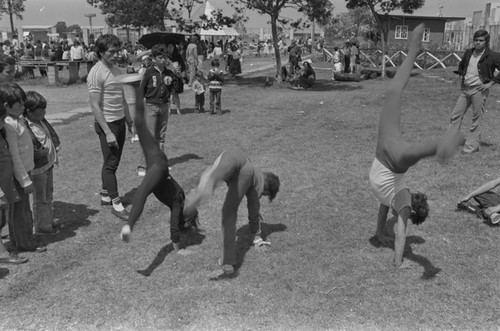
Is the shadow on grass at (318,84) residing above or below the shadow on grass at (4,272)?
above

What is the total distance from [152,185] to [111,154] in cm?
169

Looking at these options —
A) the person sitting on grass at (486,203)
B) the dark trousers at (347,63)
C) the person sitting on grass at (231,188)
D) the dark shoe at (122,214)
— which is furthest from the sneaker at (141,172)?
the dark trousers at (347,63)

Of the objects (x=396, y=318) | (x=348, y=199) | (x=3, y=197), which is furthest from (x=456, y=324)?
(x=3, y=197)

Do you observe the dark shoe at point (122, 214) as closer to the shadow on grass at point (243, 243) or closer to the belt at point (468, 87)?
the shadow on grass at point (243, 243)

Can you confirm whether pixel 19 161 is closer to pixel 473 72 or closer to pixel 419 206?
pixel 419 206

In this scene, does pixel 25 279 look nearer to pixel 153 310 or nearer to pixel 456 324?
pixel 153 310

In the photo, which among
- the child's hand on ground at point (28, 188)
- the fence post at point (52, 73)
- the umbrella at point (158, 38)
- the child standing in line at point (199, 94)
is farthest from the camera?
the fence post at point (52, 73)

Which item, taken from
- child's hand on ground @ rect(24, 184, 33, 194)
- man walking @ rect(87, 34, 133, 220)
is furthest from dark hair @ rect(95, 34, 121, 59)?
child's hand on ground @ rect(24, 184, 33, 194)

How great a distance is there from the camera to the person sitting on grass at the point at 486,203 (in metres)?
5.27

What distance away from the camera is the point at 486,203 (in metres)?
5.51

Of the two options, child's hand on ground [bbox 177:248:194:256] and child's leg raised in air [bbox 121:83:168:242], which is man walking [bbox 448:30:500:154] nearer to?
child's hand on ground [bbox 177:248:194:256]

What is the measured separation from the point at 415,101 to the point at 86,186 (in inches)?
420

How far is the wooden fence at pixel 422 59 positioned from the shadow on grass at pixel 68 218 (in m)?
22.5

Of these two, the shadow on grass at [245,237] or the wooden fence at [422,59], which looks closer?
the shadow on grass at [245,237]
